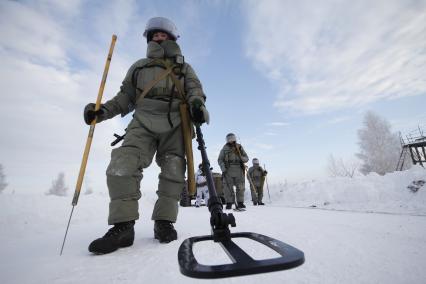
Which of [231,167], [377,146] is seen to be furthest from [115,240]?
[377,146]

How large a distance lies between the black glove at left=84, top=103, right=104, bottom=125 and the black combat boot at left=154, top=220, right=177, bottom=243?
1319mm

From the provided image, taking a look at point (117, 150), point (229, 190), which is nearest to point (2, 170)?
point (229, 190)

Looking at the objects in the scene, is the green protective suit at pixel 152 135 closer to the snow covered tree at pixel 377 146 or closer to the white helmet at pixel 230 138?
the white helmet at pixel 230 138

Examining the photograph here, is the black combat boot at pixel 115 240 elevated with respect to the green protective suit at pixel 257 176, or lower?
lower

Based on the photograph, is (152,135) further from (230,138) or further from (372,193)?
(372,193)

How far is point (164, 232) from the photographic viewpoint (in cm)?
219

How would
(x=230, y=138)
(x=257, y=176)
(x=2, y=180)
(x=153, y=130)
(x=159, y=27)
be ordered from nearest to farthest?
(x=153, y=130), (x=159, y=27), (x=230, y=138), (x=257, y=176), (x=2, y=180)

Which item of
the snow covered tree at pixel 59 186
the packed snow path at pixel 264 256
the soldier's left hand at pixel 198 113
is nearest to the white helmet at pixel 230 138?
the packed snow path at pixel 264 256

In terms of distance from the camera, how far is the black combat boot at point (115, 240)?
181 cm

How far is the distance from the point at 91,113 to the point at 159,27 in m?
1.35

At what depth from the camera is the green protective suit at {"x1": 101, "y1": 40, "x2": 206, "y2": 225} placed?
214 cm

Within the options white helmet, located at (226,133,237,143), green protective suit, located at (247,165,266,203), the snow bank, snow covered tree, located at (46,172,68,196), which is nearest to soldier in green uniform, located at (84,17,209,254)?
the snow bank

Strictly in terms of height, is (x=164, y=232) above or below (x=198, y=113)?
below

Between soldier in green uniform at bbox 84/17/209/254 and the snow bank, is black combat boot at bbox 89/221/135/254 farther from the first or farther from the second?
the snow bank
